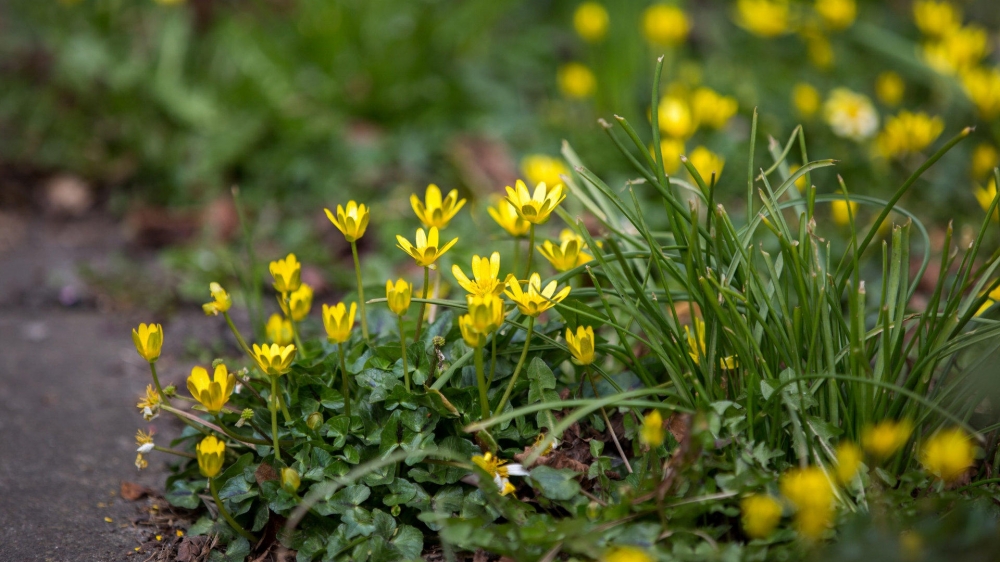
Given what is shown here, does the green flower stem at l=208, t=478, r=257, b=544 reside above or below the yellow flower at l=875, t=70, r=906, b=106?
below

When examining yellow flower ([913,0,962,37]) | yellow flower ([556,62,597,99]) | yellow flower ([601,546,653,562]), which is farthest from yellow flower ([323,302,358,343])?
yellow flower ([913,0,962,37])

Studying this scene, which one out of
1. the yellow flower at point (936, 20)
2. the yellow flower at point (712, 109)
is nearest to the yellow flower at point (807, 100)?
the yellow flower at point (712, 109)

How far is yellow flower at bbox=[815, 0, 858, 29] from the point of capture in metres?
3.41

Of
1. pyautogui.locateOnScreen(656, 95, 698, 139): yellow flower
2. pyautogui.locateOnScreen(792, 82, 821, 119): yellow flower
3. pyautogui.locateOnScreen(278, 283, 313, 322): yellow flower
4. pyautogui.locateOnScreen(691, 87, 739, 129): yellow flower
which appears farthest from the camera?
pyautogui.locateOnScreen(792, 82, 821, 119): yellow flower

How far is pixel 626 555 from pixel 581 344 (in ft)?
1.36

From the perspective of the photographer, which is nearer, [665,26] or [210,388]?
[210,388]

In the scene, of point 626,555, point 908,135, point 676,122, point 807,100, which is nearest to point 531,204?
point 626,555

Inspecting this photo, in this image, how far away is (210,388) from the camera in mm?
1316

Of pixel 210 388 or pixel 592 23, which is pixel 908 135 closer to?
pixel 592 23

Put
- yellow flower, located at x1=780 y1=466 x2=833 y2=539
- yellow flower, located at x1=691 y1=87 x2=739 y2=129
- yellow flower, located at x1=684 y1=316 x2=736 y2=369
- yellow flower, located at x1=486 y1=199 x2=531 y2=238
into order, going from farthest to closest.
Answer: yellow flower, located at x1=691 y1=87 x2=739 y2=129
yellow flower, located at x1=486 y1=199 x2=531 y2=238
yellow flower, located at x1=684 y1=316 x2=736 y2=369
yellow flower, located at x1=780 y1=466 x2=833 y2=539

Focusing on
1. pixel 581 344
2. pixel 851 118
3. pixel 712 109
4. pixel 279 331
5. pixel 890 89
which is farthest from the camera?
pixel 890 89

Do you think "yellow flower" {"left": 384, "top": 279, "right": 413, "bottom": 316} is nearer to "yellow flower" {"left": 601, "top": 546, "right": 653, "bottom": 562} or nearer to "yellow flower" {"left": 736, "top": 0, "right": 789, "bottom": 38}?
"yellow flower" {"left": 601, "top": 546, "right": 653, "bottom": 562}

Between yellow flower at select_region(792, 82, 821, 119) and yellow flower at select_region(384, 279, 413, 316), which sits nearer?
yellow flower at select_region(384, 279, 413, 316)

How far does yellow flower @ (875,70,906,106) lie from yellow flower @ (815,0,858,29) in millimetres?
314
